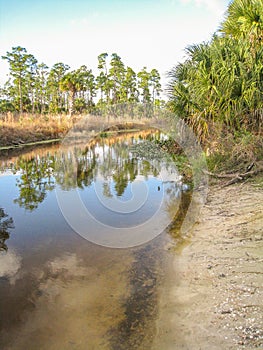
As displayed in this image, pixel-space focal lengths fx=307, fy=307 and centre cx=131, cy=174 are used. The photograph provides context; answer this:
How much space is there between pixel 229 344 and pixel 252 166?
5.79 meters

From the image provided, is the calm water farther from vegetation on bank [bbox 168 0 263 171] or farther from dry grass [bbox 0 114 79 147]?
dry grass [bbox 0 114 79 147]

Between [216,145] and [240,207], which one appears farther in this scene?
[216,145]

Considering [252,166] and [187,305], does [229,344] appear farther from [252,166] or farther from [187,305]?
[252,166]

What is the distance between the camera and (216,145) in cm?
885

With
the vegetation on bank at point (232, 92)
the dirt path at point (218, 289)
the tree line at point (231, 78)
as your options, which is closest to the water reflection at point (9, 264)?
the dirt path at point (218, 289)

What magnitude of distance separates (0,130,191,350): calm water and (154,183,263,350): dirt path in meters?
0.22

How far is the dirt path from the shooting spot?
2516 millimetres

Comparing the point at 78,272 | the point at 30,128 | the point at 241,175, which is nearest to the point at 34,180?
the point at 241,175

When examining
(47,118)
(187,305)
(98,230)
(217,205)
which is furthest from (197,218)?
(47,118)

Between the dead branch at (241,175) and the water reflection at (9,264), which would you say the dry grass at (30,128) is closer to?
the dead branch at (241,175)

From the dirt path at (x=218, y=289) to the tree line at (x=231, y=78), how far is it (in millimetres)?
3874

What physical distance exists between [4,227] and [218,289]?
410cm

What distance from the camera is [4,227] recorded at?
18.6 feet

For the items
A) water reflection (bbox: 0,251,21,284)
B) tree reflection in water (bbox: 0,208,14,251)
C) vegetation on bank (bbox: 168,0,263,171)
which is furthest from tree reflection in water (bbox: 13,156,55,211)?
vegetation on bank (bbox: 168,0,263,171)
